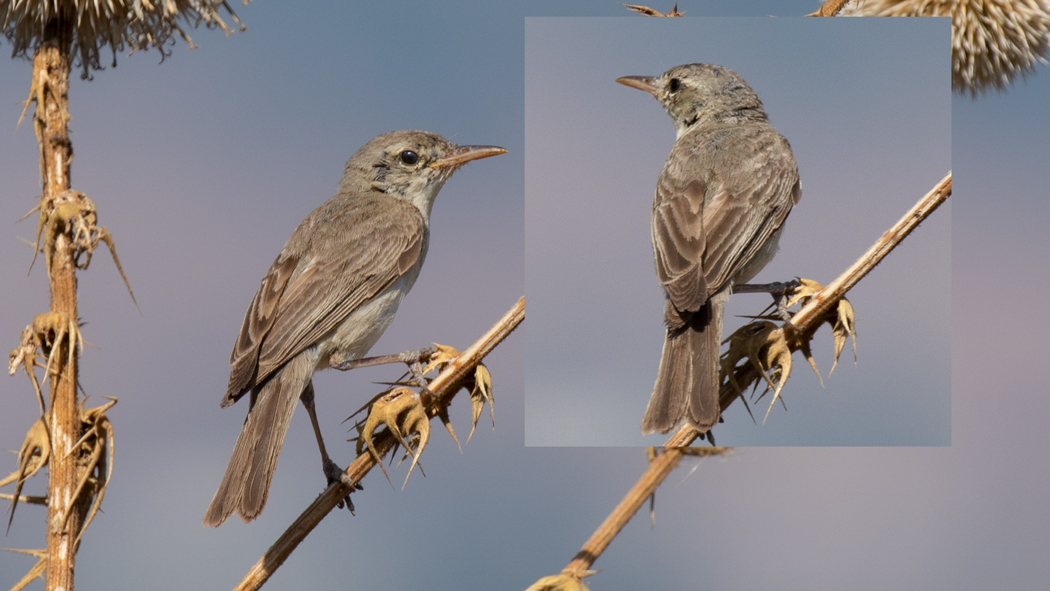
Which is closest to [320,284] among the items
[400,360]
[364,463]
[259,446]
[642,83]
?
[400,360]

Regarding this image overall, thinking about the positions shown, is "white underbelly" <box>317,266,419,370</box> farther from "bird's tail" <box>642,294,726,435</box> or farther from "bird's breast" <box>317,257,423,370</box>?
"bird's tail" <box>642,294,726,435</box>

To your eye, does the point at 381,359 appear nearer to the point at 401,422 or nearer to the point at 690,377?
the point at 401,422

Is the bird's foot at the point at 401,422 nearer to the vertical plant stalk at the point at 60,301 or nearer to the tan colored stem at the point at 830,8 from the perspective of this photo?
the vertical plant stalk at the point at 60,301

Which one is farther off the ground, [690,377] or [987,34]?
[987,34]

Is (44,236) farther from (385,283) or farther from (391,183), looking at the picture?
(391,183)

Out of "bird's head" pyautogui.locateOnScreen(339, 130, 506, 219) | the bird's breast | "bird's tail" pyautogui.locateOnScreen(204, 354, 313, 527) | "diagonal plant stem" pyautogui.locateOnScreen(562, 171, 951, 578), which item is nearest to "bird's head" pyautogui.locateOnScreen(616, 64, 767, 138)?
"bird's head" pyautogui.locateOnScreen(339, 130, 506, 219)

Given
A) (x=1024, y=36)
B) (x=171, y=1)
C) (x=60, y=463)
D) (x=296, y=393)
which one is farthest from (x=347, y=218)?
(x=1024, y=36)
